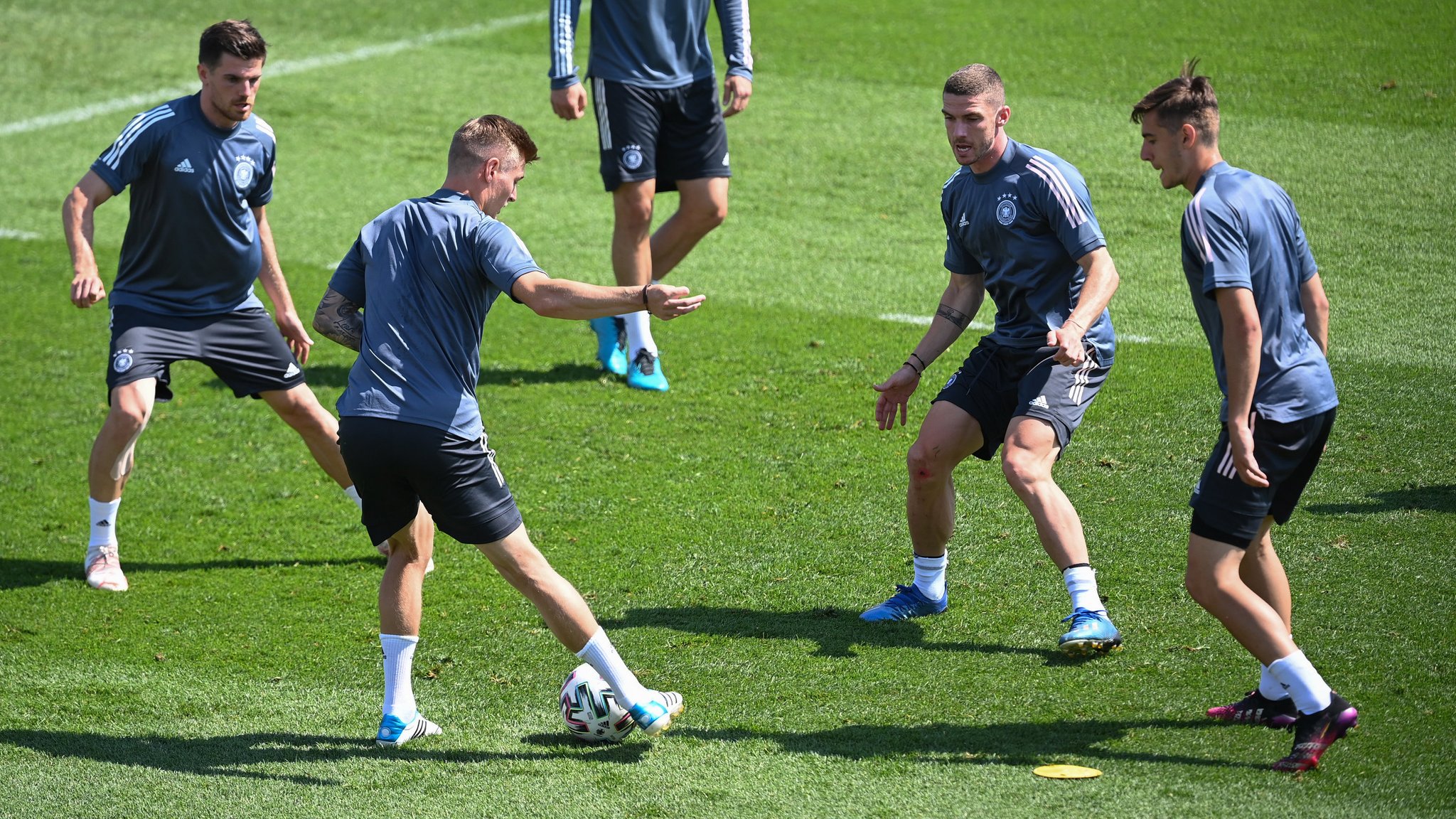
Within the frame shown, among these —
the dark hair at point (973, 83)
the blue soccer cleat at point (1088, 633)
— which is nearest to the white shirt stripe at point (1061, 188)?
the dark hair at point (973, 83)

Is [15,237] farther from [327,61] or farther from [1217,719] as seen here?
[1217,719]

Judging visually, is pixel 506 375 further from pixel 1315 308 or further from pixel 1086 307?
pixel 1315 308

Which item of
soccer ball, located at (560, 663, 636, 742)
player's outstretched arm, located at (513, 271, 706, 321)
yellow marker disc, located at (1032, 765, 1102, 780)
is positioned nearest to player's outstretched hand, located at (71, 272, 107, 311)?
player's outstretched arm, located at (513, 271, 706, 321)

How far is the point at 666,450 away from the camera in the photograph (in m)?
7.68

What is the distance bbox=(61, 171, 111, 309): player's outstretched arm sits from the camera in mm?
5875

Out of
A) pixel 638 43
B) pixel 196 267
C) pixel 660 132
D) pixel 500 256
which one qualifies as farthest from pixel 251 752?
pixel 638 43

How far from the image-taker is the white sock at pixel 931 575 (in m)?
5.74

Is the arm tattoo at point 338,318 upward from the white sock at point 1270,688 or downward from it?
upward

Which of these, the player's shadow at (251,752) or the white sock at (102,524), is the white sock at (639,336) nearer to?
the white sock at (102,524)

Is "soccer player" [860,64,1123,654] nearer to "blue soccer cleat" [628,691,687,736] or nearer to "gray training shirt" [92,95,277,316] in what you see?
"blue soccer cleat" [628,691,687,736]

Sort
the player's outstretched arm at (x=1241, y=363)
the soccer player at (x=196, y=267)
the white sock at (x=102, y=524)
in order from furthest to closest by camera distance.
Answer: the white sock at (x=102, y=524), the soccer player at (x=196, y=267), the player's outstretched arm at (x=1241, y=363)

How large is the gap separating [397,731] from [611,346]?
4237 millimetres

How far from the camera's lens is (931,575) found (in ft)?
18.8

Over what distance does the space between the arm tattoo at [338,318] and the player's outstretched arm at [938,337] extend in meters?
2.01
